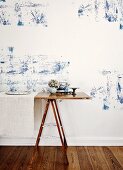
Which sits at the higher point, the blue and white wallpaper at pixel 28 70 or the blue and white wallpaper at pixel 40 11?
the blue and white wallpaper at pixel 40 11

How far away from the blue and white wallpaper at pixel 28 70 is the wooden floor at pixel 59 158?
0.83m

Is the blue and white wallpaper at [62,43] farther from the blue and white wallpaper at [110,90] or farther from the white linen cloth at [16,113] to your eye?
the white linen cloth at [16,113]

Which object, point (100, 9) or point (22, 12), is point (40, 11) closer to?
point (22, 12)

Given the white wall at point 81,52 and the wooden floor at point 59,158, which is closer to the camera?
the wooden floor at point 59,158

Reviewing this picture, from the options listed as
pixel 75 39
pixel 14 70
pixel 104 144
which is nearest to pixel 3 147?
pixel 14 70

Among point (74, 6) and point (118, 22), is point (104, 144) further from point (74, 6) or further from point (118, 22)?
point (74, 6)

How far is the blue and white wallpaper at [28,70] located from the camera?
10.9 feet

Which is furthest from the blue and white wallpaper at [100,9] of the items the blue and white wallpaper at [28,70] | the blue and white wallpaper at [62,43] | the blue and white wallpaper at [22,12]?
the blue and white wallpaper at [28,70]

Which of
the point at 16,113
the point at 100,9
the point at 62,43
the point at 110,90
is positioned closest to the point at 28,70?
the point at 62,43

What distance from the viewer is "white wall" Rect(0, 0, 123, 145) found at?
3303 millimetres

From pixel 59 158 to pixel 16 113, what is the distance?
2.43ft

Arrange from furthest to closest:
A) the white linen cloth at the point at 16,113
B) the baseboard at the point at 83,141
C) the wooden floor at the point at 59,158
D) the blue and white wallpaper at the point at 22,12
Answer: the baseboard at the point at 83,141 < the blue and white wallpaper at the point at 22,12 < the white linen cloth at the point at 16,113 < the wooden floor at the point at 59,158

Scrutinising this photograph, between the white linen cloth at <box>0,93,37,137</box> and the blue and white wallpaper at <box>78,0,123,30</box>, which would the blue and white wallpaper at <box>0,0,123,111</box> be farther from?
the white linen cloth at <box>0,93,37,137</box>

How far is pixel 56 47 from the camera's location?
332cm
